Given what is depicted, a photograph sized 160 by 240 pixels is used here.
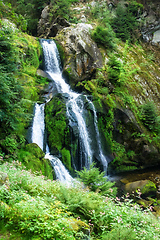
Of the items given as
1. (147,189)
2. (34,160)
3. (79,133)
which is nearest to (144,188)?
(147,189)

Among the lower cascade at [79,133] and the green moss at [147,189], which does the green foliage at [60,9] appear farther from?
the green moss at [147,189]

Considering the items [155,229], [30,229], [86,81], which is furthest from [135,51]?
[30,229]

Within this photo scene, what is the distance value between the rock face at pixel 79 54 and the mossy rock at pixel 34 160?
25.1 ft

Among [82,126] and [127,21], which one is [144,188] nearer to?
[82,126]

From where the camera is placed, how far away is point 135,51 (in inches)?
709

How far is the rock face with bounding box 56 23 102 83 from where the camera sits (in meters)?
13.1

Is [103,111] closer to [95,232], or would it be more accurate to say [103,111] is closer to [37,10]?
[95,232]

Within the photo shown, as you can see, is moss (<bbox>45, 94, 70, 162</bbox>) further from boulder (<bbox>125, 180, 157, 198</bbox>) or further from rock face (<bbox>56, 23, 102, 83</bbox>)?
rock face (<bbox>56, 23, 102, 83</bbox>)

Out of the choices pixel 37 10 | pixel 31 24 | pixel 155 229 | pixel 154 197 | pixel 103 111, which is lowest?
pixel 154 197

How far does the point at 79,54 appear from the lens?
13.6 m

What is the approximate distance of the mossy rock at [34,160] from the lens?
20.2 feet

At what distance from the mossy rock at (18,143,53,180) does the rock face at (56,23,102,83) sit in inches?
301

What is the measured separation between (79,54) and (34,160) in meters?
10.2

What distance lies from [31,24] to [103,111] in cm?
1484
